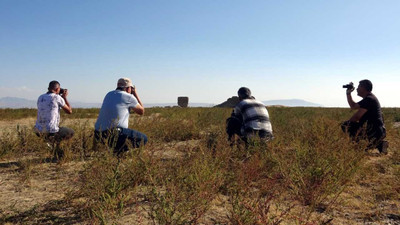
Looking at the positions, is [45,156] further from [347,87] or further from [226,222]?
[347,87]

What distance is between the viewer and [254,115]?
15.1 feet

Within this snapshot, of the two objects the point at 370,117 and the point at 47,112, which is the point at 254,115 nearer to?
the point at 370,117

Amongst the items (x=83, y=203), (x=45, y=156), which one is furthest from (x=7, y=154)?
(x=83, y=203)

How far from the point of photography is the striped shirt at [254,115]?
4609mm

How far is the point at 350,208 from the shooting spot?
9.22ft

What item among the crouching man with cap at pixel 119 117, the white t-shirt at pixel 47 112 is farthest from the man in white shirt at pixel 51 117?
the crouching man with cap at pixel 119 117

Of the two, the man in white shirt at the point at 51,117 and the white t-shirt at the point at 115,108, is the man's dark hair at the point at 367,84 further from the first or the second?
the man in white shirt at the point at 51,117

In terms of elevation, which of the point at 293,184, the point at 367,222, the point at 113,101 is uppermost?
the point at 113,101

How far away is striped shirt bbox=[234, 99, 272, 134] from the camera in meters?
4.61

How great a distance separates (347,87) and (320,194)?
3.69 m

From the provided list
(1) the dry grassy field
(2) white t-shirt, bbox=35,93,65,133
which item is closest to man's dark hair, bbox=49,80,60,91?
(2) white t-shirt, bbox=35,93,65,133

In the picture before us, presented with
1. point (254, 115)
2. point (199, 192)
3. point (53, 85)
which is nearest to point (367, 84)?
point (254, 115)

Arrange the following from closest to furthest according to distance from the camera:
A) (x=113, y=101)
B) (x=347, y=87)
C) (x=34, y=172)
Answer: (x=34, y=172) < (x=113, y=101) < (x=347, y=87)

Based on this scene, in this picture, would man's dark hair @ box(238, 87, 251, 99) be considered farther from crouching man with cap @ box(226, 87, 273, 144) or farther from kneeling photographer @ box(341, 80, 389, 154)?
kneeling photographer @ box(341, 80, 389, 154)
